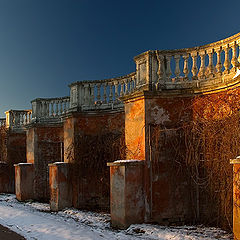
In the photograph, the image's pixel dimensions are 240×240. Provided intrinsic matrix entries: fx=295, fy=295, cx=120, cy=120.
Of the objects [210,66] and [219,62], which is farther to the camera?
[210,66]

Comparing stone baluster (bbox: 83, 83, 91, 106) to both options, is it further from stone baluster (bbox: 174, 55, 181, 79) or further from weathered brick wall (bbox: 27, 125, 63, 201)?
stone baluster (bbox: 174, 55, 181, 79)

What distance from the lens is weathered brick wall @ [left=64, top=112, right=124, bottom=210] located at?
1016 centimetres

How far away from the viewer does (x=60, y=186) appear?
10445 mm

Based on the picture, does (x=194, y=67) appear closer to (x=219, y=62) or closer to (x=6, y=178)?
(x=219, y=62)

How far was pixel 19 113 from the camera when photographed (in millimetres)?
16297

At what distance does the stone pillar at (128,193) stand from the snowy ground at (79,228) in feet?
0.77

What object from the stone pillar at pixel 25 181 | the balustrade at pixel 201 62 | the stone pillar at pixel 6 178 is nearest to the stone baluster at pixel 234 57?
the balustrade at pixel 201 62

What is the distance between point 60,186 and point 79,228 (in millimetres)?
2935

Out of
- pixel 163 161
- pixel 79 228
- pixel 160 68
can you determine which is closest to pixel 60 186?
pixel 79 228

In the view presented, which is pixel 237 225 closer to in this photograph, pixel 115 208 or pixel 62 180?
pixel 115 208

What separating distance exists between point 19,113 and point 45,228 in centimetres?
966

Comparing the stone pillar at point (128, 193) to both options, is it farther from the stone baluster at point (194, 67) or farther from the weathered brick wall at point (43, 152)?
the weathered brick wall at point (43, 152)

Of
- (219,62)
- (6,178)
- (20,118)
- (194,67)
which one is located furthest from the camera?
(20,118)

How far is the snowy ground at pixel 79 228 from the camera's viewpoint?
20.8 feet
